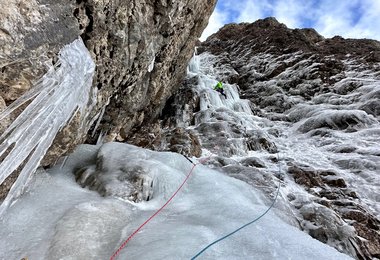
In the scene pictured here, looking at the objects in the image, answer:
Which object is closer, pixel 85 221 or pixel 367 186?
pixel 85 221

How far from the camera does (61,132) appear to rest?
16.7 ft

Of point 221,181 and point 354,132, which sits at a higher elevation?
point 354,132

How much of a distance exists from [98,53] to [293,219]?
516 cm

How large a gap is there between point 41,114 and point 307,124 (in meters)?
12.7

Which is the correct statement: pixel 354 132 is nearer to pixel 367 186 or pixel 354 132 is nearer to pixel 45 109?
pixel 367 186

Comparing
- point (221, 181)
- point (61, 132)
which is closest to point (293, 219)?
point (221, 181)

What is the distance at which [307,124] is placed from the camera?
1444 centimetres

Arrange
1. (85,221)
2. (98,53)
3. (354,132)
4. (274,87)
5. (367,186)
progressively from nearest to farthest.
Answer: (85,221), (98,53), (367,186), (354,132), (274,87)

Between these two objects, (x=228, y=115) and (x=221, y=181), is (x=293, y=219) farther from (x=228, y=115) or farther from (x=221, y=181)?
(x=228, y=115)

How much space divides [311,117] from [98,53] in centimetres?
1192

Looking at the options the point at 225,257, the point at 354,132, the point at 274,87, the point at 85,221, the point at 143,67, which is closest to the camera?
the point at 225,257

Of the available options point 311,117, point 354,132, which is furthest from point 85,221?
point 311,117

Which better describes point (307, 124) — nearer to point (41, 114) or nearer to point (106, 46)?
point (106, 46)

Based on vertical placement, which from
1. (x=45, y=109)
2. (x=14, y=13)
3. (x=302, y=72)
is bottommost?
(x=45, y=109)
